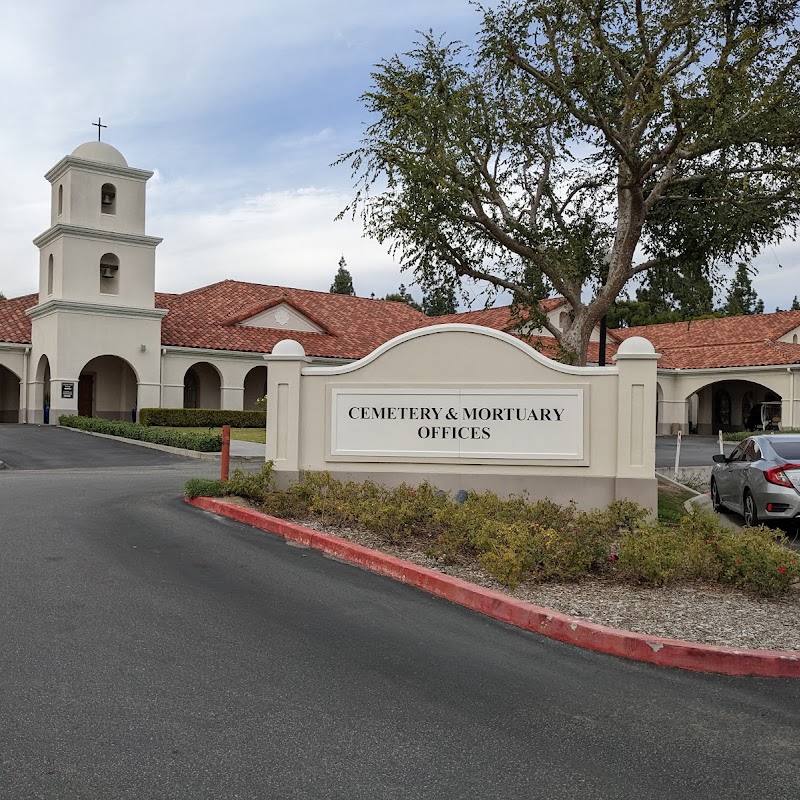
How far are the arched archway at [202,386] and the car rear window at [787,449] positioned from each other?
28.3 metres

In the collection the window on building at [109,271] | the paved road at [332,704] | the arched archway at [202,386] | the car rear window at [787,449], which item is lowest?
the paved road at [332,704]

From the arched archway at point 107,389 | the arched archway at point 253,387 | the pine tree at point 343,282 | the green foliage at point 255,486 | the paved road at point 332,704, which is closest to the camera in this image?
the paved road at point 332,704

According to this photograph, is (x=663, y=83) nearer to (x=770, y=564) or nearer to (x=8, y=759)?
(x=770, y=564)

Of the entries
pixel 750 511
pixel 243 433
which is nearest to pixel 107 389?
pixel 243 433

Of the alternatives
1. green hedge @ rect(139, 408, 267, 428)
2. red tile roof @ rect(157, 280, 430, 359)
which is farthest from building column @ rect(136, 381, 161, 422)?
red tile roof @ rect(157, 280, 430, 359)

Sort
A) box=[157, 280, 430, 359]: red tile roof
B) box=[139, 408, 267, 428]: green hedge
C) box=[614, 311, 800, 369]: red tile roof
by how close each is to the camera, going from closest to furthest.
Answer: box=[139, 408, 267, 428]: green hedge → box=[157, 280, 430, 359]: red tile roof → box=[614, 311, 800, 369]: red tile roof

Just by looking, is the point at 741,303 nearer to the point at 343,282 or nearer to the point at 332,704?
the point at 343,282

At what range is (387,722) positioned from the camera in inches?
181

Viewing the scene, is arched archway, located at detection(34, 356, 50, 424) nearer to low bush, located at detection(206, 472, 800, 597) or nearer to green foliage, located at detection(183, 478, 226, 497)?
green foliage, located at detection(183, 478, 226, 497)

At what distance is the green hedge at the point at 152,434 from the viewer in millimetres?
23391

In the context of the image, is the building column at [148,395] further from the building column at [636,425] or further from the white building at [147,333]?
the building column at [636,425]

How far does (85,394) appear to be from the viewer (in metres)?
35.9

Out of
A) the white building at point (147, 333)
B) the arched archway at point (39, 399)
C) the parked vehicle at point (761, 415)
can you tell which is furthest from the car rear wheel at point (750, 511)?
the parked vehicle at point (761, 415)

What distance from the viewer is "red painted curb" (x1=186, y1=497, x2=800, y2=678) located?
570cm
